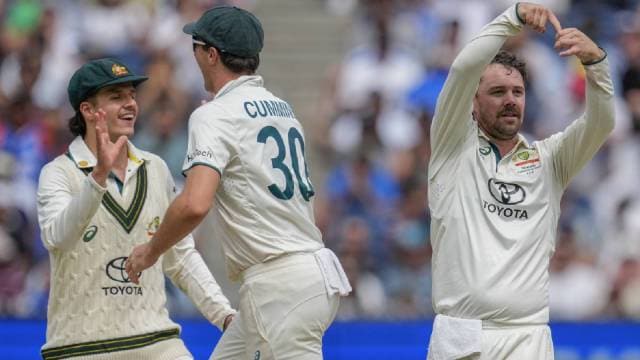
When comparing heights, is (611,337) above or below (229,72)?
below

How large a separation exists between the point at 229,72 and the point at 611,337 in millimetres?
4863

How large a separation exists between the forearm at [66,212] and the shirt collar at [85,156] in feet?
0.64

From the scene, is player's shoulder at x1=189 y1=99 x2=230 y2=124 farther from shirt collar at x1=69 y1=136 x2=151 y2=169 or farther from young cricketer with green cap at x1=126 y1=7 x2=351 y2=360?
shirt collar at x1=69 y1=136 x2=151 y2=169

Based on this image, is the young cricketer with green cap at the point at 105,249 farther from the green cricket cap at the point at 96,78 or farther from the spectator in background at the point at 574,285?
the spectator in background at the point at 574,285

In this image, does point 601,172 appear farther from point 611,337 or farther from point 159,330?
point 159,330

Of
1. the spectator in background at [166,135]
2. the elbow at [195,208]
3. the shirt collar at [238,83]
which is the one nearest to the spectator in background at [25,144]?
the spectator in background at [166,135]

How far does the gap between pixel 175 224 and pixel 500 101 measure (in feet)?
5.26

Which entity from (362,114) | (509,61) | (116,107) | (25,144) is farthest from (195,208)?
(25,144)

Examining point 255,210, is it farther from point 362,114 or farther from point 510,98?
point 362,114

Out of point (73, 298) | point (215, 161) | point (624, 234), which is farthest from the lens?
point (624, 234)

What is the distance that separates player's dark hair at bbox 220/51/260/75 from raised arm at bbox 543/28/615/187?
55.6 inches

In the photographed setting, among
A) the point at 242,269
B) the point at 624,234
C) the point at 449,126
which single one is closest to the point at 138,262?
the point at 242,269

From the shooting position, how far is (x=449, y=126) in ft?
22.7

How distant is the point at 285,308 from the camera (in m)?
6.83
